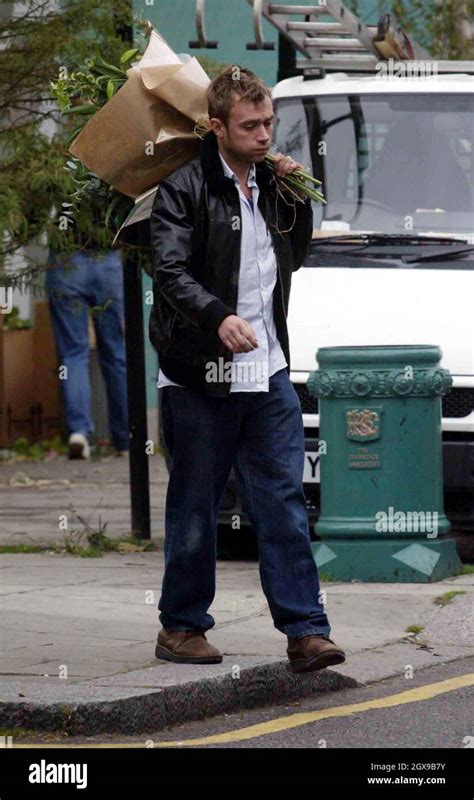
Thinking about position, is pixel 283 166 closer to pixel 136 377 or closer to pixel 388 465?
pixel 388 465

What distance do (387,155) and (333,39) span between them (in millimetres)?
1225

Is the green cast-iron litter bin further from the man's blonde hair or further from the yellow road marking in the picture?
the man's blonde hair

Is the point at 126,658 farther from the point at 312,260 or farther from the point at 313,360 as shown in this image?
the point at 312,260

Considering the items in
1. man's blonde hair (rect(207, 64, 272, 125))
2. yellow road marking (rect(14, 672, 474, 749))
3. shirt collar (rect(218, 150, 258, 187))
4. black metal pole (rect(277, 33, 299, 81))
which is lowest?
yellow road marking (rect(14, 672, 474, 749))

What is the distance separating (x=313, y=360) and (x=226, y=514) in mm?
854

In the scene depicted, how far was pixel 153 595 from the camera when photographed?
7.61 m

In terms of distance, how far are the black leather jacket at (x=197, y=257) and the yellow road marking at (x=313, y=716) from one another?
3.36 ft

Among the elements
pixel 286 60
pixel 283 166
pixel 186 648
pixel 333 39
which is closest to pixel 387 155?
pixel 333 39

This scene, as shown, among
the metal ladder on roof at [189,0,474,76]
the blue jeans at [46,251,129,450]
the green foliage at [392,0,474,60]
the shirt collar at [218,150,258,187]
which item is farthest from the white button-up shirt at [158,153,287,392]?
the green foliage at [392,0,474,60]

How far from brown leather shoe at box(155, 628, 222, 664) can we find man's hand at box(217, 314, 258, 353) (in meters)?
1.05

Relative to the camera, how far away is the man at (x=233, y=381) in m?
5.83

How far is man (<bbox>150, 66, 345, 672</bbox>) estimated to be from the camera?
583cm

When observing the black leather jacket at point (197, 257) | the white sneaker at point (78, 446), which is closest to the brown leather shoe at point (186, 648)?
the black leather jacket at point (197, 257)

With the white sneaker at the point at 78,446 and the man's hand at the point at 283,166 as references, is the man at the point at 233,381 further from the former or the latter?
the white sneaker at the point at 78,446
